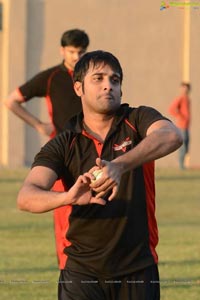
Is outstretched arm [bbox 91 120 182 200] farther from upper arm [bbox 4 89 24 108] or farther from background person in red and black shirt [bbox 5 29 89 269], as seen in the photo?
upper arm [bbox 4 89 24 108]

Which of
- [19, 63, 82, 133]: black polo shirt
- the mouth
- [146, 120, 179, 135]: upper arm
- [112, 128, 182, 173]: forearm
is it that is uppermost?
the mouth

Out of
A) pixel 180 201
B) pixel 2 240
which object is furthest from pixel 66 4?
pixel 2 240

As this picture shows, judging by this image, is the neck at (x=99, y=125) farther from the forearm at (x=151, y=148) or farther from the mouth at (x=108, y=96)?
the forearm at (x=151, y=148)

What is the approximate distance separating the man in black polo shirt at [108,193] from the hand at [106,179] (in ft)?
1.51

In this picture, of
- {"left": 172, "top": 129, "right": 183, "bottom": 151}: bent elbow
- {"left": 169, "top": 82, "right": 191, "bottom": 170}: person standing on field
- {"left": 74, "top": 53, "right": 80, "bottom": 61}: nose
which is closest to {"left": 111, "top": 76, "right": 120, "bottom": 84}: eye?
{"left": 172, "top": 129, "right": 183, "bottom": 151}: bent elbow

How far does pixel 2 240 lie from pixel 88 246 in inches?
326

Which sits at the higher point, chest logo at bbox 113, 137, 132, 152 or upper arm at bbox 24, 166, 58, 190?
chest logo at bbox 113, 137, 132, 152

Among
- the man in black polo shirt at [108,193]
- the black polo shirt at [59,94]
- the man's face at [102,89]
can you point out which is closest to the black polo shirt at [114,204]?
the man in black polo shirt at [108,193]

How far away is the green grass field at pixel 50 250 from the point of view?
1094 centimetres

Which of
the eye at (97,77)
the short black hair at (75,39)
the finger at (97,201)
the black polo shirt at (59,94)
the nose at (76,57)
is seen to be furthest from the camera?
the short black hair at (75,39)

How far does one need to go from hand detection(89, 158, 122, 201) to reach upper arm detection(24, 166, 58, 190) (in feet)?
1.57

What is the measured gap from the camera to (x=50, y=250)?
13.8m

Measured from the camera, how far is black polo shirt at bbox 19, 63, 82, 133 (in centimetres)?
1031

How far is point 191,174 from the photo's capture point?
28.3m
